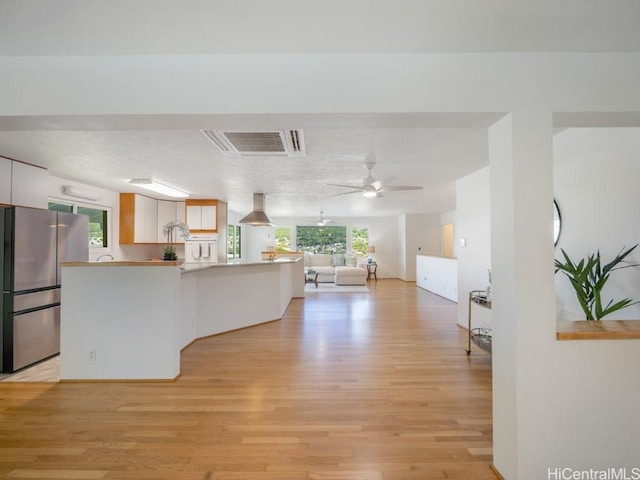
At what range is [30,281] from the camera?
10.8 ft

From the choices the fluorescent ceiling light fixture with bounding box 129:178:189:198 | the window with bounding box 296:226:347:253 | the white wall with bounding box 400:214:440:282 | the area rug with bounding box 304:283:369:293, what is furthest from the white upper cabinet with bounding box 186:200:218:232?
the white wall with bounding box 400:214:440:282

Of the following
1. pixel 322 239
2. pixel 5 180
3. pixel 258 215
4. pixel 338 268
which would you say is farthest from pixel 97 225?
pixel 322 239

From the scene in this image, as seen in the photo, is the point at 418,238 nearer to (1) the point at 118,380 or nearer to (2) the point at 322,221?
(2) the point at 322,221

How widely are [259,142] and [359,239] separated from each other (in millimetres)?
8761

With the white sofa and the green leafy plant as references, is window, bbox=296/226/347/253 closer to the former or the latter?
the white sofa

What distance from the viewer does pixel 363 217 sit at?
11.4m

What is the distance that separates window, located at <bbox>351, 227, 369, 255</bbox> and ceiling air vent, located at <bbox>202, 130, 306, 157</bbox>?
8.23 meters

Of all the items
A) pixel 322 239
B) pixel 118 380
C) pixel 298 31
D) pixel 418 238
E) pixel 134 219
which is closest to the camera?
pixel 298 31

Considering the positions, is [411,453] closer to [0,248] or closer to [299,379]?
[299,379]

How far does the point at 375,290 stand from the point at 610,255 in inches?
244

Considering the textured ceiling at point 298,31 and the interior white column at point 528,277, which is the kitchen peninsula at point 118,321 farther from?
the interior white column at point 528,277

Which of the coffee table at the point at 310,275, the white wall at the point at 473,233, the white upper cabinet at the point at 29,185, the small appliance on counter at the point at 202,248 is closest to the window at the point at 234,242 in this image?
the coffee table at the point at 310,275

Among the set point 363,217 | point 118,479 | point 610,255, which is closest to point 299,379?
point 118,479

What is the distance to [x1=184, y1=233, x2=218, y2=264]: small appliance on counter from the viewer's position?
6586mm
